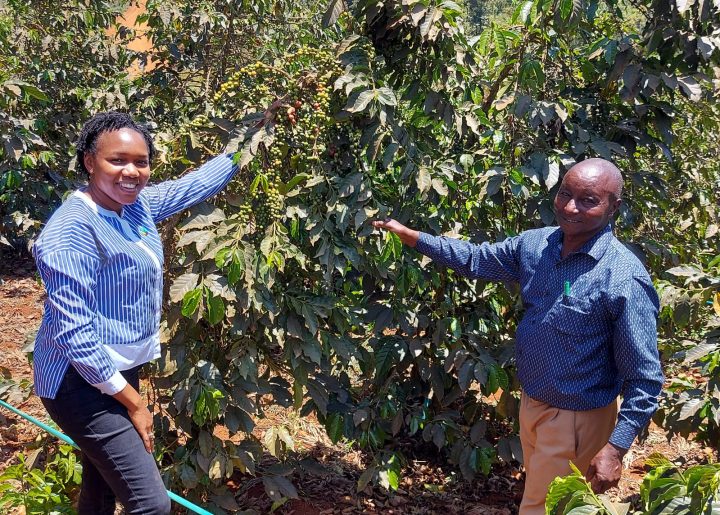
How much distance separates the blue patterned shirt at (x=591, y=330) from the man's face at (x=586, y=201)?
4cm

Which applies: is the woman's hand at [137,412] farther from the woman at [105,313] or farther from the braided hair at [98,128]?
the braided hair at [98,128]

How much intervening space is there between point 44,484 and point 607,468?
200cm

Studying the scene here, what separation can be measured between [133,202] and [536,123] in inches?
57.0

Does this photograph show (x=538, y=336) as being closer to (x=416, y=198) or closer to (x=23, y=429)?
(x=416, y=198)

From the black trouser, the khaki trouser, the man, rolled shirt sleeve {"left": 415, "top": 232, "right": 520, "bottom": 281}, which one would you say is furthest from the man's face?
the black trouser

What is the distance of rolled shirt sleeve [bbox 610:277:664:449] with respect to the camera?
187 cm

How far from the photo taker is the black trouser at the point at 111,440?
1914 millimetres

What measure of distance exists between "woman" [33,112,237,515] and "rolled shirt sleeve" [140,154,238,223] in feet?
0.66

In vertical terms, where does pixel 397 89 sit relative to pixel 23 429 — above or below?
above

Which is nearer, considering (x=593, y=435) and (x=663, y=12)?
(x=593, y=435)

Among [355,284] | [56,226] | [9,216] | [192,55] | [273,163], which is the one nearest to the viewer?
[56,226]

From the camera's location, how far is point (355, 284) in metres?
2.91

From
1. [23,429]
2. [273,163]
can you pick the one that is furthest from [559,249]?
[23,429]

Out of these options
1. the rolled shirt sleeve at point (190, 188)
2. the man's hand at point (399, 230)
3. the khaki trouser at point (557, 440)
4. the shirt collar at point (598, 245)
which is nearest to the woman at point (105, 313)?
the rolled shirt sleeve at point (190, 188)
